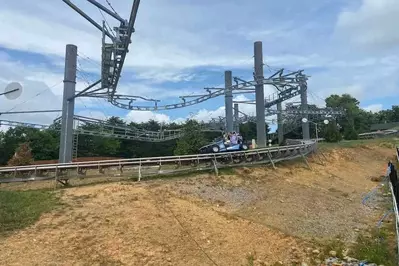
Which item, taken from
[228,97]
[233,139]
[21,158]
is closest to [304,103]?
[228,97]

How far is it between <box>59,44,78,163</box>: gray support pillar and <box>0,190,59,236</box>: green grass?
10916mm

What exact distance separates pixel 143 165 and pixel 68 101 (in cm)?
1052

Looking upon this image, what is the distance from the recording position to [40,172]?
20297 millimetres

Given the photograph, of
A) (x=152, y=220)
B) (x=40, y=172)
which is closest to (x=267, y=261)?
(x=152, y=220)

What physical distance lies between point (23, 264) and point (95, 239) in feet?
7.59

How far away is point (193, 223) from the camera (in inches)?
569

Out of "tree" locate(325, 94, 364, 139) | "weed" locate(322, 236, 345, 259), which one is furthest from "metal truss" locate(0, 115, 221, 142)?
"tree" locate(325, 94, 364, 139)

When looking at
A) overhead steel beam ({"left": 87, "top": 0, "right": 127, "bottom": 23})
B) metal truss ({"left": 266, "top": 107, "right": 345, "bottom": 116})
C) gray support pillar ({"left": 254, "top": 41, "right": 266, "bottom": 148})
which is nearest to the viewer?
overhead steel beam ({"left": 87, "top": 0, "right": 127, "bottom": 23})

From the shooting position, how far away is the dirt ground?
11820 millimetres

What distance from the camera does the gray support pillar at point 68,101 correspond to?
28.2m

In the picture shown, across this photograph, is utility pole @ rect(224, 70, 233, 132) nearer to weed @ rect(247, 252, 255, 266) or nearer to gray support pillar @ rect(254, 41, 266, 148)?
gray support pillar @ rect(254, 41, 266, 148)

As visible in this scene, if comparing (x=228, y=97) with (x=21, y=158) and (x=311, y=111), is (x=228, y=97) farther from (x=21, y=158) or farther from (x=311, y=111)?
(x=21, y=158)

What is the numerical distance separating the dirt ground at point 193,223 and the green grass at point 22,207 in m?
0.49

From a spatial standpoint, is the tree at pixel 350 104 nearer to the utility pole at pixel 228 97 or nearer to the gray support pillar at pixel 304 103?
the gray support pillar at pixel 304 103
